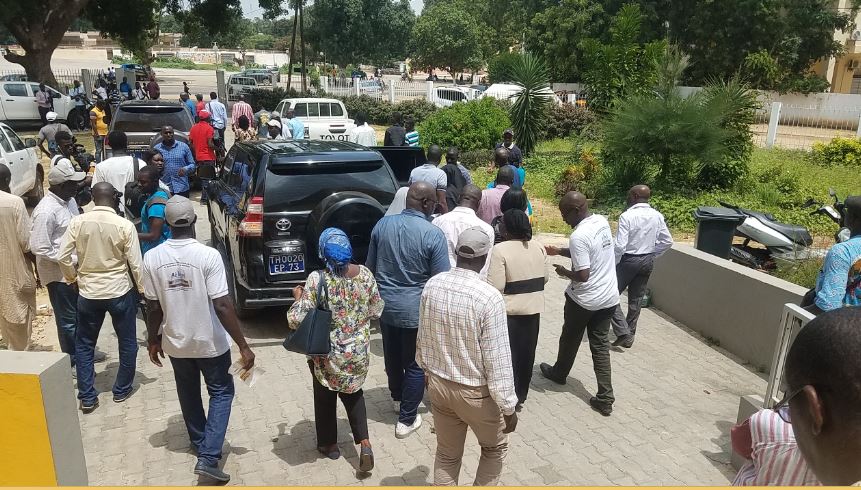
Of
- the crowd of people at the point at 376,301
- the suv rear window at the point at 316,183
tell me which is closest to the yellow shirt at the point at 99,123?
the crowd of people at the point at 376,301

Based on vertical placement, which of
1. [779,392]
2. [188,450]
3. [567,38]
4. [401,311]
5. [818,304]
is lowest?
[188,450]

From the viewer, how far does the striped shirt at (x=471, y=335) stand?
10.3 feet

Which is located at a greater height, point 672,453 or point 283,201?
point 283,201

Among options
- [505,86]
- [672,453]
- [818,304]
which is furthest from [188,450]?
[505,86]

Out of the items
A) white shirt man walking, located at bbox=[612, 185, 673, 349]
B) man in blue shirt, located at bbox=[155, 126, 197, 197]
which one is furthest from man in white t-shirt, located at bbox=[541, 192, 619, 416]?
man in blue shirt, located at bbox=[155, 126, 197, 197]

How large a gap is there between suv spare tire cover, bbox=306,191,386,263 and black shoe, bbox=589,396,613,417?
8.24 ft

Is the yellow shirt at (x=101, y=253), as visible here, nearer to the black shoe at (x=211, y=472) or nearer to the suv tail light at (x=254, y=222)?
the suv tail light at (x=254, y=222)

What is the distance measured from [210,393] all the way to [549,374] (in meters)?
2.88

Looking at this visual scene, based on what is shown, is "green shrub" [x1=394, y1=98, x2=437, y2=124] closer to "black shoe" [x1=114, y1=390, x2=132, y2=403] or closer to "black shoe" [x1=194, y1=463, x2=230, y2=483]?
"black shoe" [x1=114, y1=390, x2=132, y2=403]

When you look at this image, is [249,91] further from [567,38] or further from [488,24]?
[488,24]

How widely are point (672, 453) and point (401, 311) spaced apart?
2170 mm

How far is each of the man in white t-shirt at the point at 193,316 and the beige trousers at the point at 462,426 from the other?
51.6 inches

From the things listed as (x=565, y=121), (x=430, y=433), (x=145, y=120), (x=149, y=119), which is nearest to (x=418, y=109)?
(x=565, y=121)

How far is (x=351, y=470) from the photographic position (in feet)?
13.5
